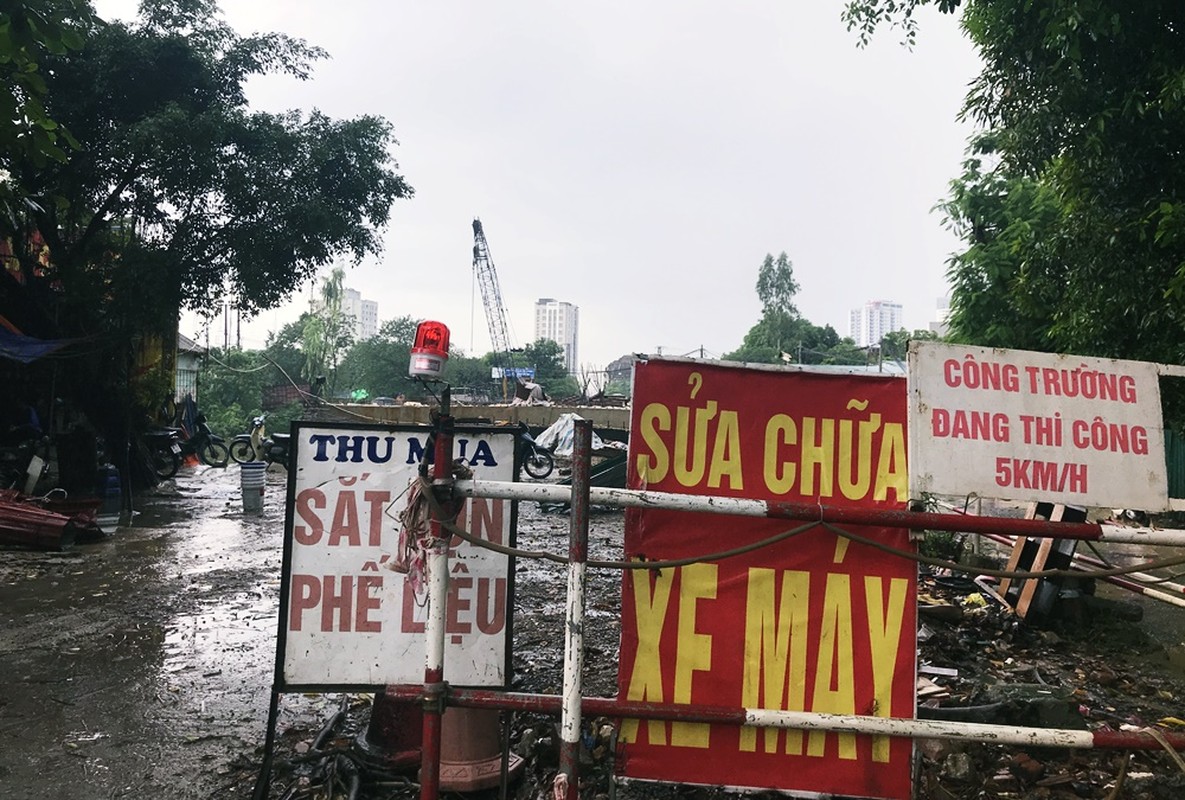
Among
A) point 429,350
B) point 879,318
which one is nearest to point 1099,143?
point 429,350

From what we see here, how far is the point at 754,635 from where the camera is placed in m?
2.30

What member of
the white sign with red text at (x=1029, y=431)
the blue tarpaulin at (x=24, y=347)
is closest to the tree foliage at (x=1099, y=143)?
the white sign with red text at (x=1029, y=431)

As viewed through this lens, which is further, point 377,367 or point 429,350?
point 377,367

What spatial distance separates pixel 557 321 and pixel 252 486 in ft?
423

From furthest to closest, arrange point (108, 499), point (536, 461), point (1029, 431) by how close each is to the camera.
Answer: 1. point (536, 461)
2. point (108, 499)
3. point (1029, 431)

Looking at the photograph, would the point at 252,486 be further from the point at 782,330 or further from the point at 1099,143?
the point at 782,330

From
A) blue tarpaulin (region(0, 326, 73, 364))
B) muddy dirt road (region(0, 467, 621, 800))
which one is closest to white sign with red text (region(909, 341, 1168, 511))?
muddy dirt road (region(0, 467, 621, 800))

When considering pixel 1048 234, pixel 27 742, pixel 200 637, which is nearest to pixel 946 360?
pixel 27 742

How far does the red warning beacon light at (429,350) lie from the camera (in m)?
2.57

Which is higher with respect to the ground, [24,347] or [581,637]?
[24,347]

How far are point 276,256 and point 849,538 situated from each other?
1192 centimetres

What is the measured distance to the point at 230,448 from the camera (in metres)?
17.2

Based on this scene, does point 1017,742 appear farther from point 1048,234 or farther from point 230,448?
point 230,448

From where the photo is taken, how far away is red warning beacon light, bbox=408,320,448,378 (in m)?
2.57
